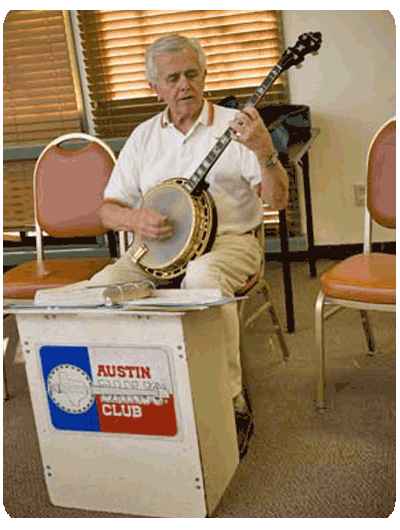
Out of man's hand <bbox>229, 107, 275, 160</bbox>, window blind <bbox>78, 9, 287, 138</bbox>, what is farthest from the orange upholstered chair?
window blind <bbox>78, 9, 287, 138</bbox>

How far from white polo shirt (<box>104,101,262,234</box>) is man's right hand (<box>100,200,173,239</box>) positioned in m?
0.09

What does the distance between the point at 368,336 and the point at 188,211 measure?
2.87 feet

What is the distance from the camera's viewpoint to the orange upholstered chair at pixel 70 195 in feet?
8.07

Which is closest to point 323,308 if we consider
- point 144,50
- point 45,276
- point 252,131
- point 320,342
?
point 320,342

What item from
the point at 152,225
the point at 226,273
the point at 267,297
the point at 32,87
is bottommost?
the point at 267,297

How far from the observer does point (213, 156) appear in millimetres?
2059

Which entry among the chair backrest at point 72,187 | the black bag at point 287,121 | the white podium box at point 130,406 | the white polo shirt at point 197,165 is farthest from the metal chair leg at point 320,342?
the black bag at point 287,121

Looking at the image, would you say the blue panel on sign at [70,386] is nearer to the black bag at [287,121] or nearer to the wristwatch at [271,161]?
the wristwatch at [271,161]

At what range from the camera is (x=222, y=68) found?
376cm

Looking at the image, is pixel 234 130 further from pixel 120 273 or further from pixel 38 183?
pixel 38 183

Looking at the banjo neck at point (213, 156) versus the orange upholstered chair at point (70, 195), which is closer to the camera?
the banjo neck at point (213, 156)

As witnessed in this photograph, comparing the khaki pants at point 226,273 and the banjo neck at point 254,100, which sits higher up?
the banjo neck at point 254,100

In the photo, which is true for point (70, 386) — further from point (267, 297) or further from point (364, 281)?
point (267, 297)
